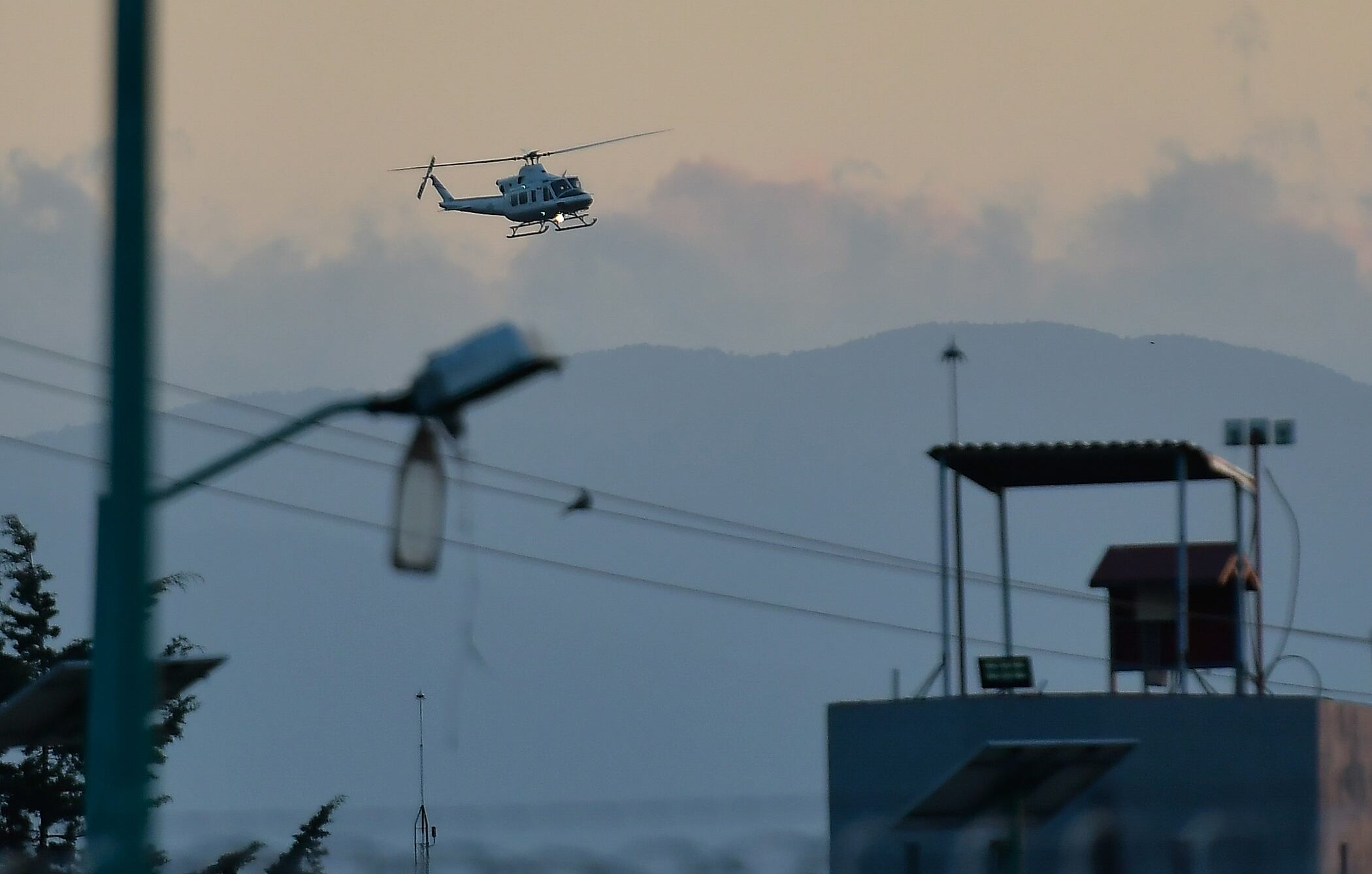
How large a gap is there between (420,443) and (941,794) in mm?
7805

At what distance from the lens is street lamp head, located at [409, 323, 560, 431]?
949cm

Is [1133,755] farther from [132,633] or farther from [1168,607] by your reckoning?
[132,633]

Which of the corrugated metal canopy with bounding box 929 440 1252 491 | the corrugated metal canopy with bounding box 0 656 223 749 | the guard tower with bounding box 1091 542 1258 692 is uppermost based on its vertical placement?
the corrugated metal canopy with bounding box 929 440 1252 491

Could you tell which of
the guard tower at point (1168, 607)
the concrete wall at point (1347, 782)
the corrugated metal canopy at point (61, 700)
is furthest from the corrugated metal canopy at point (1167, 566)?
the corrugated metal canopy at point (61, 700)

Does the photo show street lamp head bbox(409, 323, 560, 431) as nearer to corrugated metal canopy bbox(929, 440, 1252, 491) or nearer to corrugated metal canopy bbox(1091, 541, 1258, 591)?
corrugated metal canopy bbox(929, 440, 1252, 491)

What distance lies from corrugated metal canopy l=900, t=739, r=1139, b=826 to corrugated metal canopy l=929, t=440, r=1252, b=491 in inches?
355

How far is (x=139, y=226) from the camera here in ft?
30.6

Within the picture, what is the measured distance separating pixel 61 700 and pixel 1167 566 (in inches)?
718

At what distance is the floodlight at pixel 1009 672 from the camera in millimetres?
26859

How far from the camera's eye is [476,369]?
382 inches

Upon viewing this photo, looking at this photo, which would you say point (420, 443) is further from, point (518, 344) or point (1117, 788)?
point (1117, 788)

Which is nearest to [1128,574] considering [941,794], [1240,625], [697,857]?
[1240,625]

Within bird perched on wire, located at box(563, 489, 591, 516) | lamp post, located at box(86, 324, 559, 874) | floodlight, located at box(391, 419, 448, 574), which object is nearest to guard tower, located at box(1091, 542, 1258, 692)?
bird perched on wire, located at box(563, 489, 591, 516)

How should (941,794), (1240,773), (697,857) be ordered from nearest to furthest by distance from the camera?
(697,857)
(941,794)
(1240,773)
